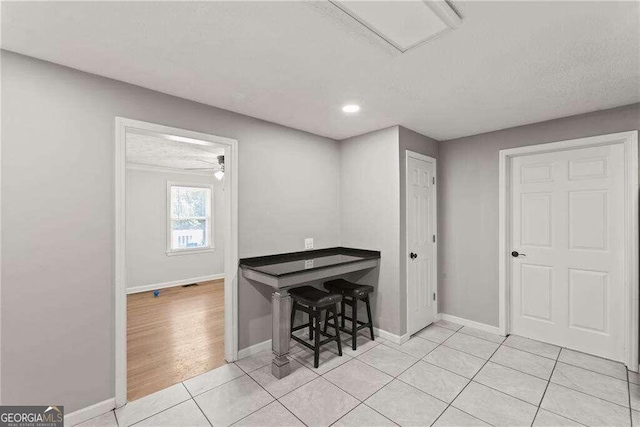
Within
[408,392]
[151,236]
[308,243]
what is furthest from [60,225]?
[151,236]

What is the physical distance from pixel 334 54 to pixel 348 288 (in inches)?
90.1

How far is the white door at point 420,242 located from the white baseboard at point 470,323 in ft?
0.66

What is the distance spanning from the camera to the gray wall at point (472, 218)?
3.50 m

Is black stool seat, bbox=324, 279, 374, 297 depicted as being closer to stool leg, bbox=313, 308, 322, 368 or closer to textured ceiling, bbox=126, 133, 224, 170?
stool leg, bbox=313, 308, 322, 368

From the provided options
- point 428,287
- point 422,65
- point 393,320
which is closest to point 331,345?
point 393,320

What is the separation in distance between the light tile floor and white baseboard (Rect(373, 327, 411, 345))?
17 cm

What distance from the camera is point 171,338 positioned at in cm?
334

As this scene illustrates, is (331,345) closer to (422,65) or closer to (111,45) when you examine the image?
(422,65)

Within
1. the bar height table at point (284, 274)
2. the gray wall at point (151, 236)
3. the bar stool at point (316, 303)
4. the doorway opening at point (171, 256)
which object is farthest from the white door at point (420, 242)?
the gray wall at point (151, 236)

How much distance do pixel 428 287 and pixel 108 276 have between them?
3.44 metres

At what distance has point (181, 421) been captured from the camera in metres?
2.02

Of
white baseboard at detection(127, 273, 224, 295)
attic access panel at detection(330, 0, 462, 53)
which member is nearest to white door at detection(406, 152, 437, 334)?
attic access panel at detection(330, 0, 462, 53)

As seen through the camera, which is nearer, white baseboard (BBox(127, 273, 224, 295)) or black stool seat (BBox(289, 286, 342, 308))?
black stool seat (BBox(289, 286, 342, 308))

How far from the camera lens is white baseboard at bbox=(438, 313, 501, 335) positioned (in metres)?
3.51
